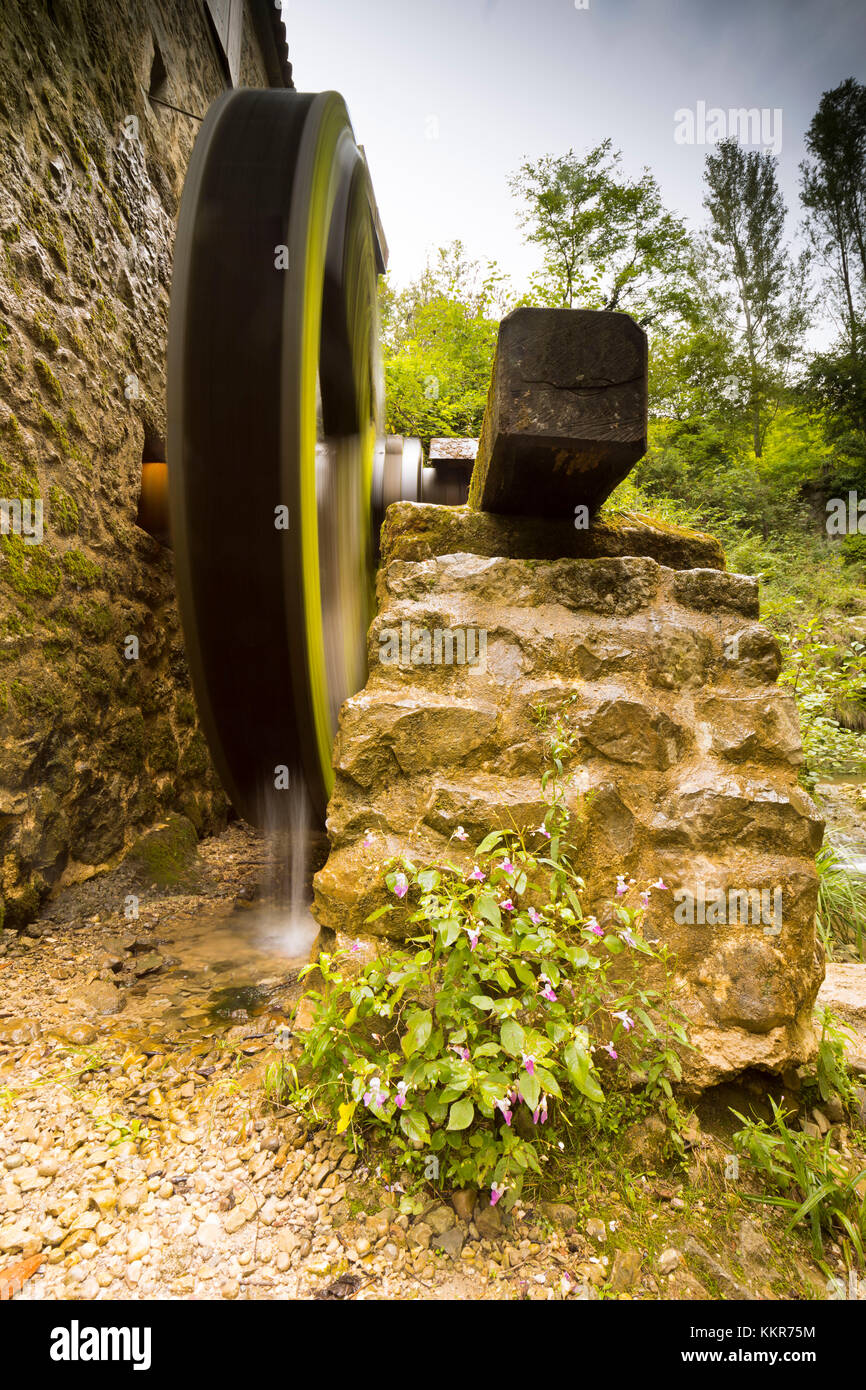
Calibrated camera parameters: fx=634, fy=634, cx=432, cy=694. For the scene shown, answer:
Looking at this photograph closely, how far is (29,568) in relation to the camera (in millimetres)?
2545

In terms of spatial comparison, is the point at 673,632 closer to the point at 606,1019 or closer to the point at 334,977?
the point at 606,1019

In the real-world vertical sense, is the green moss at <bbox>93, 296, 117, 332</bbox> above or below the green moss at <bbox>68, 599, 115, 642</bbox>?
above

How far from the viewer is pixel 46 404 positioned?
2648mm

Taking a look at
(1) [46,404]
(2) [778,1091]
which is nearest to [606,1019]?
(2) [778,1091]

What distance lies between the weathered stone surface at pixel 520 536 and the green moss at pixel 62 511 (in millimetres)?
1532

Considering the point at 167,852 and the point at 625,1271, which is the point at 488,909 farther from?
the point at 167,852

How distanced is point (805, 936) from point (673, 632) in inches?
34.4

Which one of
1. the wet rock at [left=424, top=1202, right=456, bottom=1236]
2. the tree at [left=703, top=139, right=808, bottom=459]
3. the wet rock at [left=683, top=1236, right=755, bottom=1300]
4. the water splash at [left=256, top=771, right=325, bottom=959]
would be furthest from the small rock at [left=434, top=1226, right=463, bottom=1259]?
the tree at [left=703, top=139, right=808, bottom=459]

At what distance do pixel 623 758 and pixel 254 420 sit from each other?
6.04 feet

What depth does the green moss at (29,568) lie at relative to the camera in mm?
2428

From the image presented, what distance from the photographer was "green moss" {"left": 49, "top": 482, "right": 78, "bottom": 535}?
8.85 ft

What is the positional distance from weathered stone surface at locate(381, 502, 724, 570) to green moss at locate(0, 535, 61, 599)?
146 cm

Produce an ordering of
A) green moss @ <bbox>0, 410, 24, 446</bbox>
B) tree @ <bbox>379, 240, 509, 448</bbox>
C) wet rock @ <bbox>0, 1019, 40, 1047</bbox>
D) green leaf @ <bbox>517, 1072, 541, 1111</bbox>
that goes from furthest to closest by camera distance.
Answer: tree @ <bbox>379, 240, 509, 448</bbox>
green moss @ <bbox>0, 410, 24, 446</bbox>
wet rock @ <bbox>0, 1019, 40, 1047</bbox>
green leaf @ <bbox>517, 1072, 541, 1111</bbox>

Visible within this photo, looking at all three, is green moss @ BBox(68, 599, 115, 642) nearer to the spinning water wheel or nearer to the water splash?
the spinning water wheel
